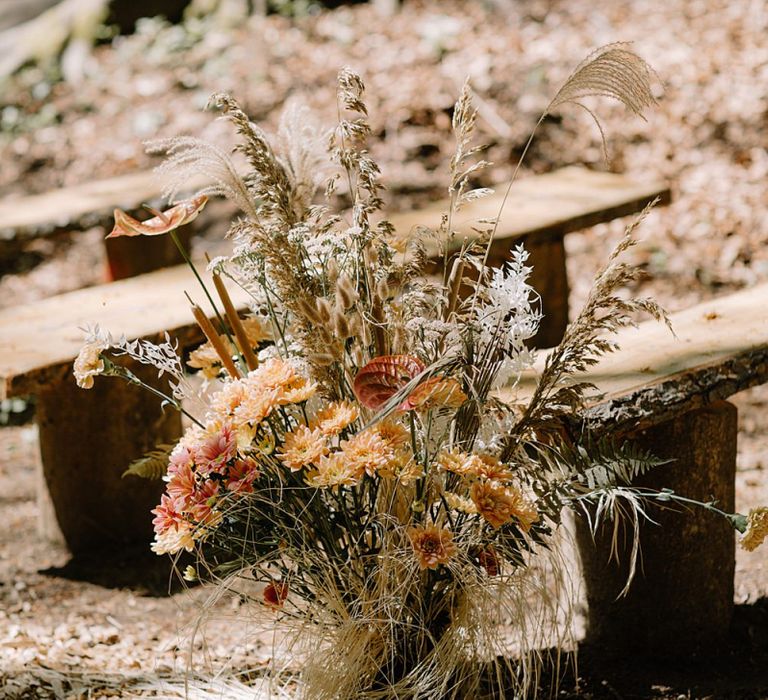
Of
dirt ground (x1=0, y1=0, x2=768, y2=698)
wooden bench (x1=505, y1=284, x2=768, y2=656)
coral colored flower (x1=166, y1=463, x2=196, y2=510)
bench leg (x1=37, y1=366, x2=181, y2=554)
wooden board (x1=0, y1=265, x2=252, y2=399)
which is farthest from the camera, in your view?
bench leg (x1=37, y1=366, x2=181, y2=554)

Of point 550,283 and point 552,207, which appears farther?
point 550,283

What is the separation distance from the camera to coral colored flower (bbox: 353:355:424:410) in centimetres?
191

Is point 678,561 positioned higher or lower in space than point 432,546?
lower

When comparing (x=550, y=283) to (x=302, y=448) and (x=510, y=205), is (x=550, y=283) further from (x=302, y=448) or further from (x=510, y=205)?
(x=302, y=448)

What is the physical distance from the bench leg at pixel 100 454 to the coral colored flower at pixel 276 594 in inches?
52.3

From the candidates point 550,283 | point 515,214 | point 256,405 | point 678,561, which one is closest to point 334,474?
point 256,405

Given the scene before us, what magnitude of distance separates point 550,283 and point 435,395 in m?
2.68

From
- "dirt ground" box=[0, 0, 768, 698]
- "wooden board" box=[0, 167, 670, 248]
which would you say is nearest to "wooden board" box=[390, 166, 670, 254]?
"wooden board" box=[0, 167, 670, 248]

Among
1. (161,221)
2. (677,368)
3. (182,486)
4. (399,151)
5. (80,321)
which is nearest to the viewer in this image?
(182,486)

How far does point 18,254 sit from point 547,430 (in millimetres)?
5211

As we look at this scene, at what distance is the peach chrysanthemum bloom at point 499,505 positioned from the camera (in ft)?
6.27

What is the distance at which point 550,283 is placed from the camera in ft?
14.8

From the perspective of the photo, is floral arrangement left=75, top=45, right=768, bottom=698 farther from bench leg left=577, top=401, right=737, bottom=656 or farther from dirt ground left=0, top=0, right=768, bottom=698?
bench leg left=577, top=401, right=737, bottom=656

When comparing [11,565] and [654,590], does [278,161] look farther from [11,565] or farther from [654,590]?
[11,565]
